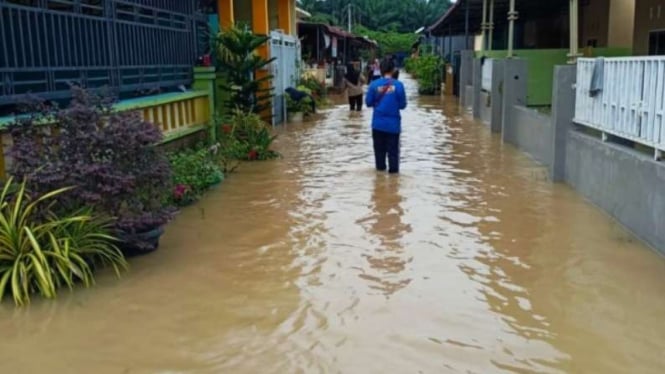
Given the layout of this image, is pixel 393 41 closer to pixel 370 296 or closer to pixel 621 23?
pixel 621 23

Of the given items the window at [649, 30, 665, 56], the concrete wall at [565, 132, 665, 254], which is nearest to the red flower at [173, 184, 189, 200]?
the concrete wall at [565, 132, 665, 254]

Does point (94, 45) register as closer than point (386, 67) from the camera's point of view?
Yes

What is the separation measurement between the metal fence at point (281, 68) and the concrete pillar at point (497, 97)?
17.6ft

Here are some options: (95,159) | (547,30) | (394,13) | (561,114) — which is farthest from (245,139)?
(394,13)

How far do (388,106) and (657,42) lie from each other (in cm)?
795

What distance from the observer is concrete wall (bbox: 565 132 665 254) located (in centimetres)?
624

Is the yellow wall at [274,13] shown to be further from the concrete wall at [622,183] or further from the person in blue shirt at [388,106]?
the concrete wall at [622,183]

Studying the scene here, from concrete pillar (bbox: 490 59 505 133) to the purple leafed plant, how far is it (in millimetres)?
10474

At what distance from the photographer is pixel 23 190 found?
543 cm

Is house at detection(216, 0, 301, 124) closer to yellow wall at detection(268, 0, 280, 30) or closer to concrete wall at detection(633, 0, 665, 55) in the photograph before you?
yellow wall at detection(268, 0, 280, 30)

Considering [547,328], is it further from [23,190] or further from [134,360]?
[23,190]

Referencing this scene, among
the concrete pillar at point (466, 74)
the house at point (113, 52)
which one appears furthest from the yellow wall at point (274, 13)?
the house at point (113, 52)

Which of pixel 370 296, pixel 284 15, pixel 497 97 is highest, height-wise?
pixel 284 15

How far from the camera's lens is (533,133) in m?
12.1
